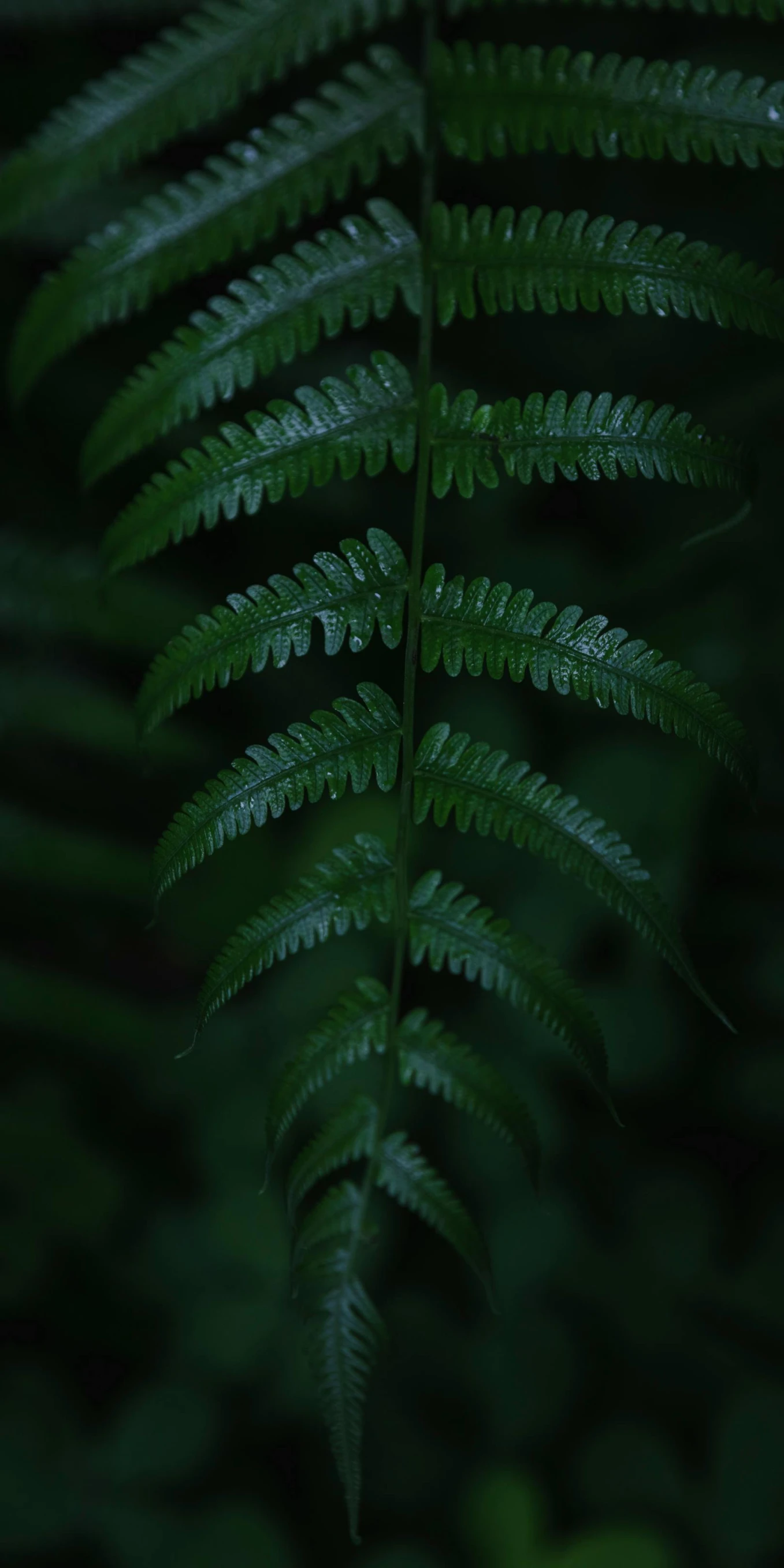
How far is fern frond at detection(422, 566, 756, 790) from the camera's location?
1261 millimetres

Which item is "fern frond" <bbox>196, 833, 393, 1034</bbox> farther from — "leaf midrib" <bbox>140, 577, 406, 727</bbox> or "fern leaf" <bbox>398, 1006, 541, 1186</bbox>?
"leaf midrib" <bbox>140, 577, 406, 727</bbox>

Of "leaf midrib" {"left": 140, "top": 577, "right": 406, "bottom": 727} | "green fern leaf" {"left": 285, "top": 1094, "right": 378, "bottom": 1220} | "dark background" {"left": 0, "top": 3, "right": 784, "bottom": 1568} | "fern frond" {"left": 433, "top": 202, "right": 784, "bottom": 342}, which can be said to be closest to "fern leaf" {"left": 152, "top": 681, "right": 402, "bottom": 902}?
"leaf midrib" {"left": 140, "top": 577, "right": 406, "bottom": 727}

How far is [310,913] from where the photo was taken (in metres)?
1.31

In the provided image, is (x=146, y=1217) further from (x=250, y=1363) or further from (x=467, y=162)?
(x=467, y=162)

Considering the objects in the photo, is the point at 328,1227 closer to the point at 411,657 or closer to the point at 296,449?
the point at 411,657

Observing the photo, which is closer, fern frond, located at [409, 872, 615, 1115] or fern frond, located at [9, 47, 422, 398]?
fern frond, located at [409, 872, 615, 1115]

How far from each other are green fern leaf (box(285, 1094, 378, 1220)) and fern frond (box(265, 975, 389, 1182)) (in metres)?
0.04

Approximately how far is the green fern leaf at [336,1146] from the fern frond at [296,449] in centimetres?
78

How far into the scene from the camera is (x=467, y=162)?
2.68 metres

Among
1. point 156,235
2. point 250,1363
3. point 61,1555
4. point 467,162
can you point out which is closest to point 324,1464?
point 250,1363

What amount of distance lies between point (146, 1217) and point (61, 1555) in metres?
0.69

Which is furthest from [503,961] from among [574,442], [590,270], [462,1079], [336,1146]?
[590,270]

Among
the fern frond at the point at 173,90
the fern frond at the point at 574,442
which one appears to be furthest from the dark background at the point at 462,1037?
the fern frond at the point at 574,442

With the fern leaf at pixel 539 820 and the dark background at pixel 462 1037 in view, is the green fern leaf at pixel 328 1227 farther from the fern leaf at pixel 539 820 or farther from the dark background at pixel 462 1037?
the dark background at pixel 462 1037
